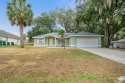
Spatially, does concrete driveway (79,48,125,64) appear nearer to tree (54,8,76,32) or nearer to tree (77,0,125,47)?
tree (77,0,125,47)

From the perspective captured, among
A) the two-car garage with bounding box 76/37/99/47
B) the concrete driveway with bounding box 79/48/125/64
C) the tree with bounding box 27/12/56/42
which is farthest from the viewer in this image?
the tree with bounding box 27/12/56/42

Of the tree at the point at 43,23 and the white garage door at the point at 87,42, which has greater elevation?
the tree at the point at 43,23

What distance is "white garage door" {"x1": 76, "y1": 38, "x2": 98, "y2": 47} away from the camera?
3059 centimetres

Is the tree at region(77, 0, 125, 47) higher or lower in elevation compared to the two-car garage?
higher

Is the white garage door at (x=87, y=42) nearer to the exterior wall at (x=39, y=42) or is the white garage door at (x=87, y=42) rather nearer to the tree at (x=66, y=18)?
the exterior wall at (x=39, y=42)

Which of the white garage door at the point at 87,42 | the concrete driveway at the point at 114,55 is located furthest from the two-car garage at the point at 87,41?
the concrete driveway at the point at 114,55

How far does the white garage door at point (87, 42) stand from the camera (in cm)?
3059

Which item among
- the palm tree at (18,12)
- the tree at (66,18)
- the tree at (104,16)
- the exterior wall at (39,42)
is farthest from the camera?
the tree at (66,18)

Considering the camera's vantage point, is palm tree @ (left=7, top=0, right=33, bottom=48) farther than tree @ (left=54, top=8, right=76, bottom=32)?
No

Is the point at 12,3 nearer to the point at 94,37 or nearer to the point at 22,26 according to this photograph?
the point at 22,26

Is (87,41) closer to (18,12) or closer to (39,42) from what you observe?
(39,42)

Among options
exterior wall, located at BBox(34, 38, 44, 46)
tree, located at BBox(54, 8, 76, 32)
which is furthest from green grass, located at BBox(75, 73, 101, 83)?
tree, located at BBox(54, 8, 76, 32)

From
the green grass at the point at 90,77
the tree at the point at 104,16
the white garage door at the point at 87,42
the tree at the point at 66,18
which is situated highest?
the tree at the point at 66,18

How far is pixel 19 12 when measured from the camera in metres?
26.9
